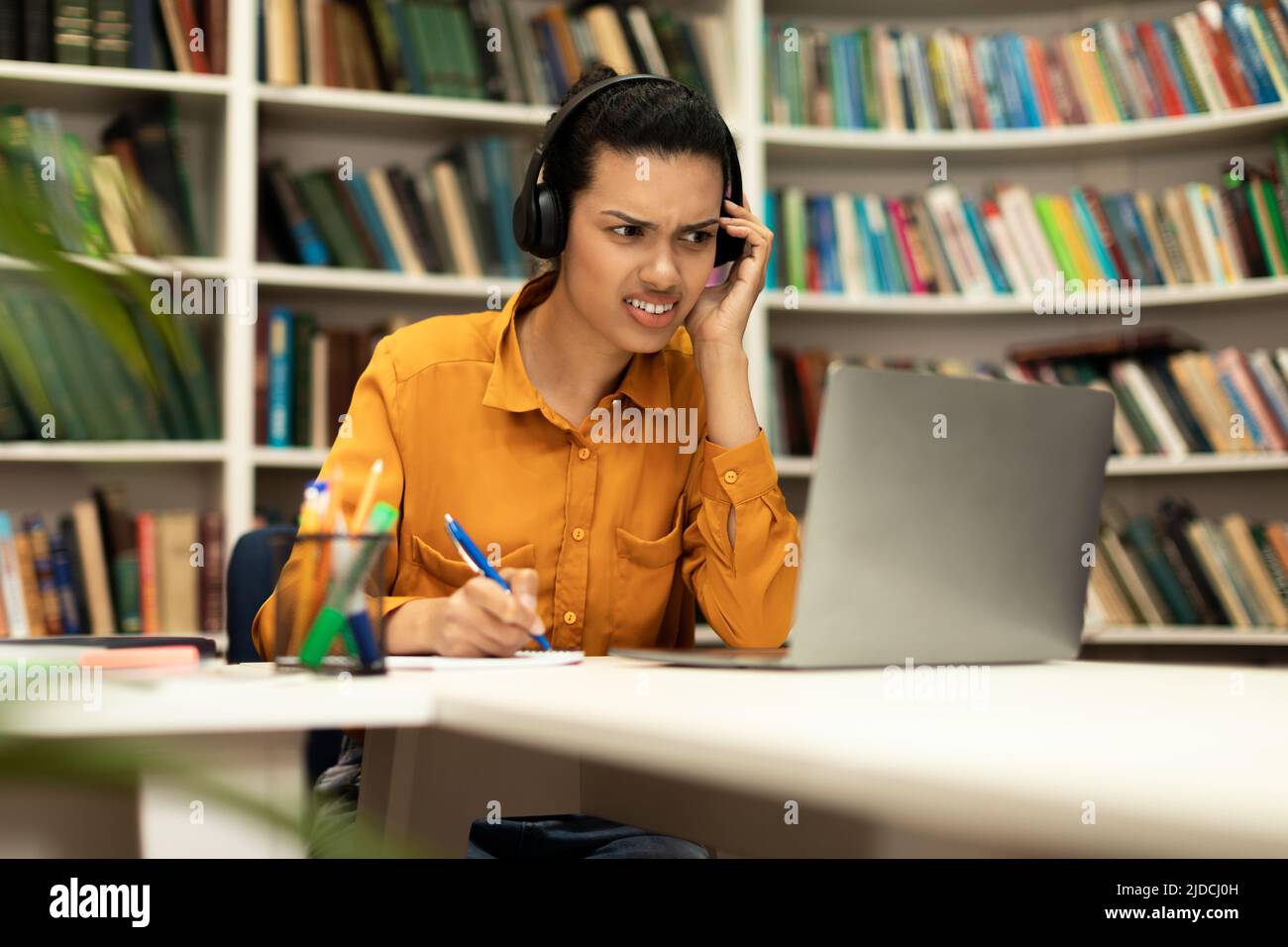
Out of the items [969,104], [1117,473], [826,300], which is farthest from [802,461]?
[969,104]

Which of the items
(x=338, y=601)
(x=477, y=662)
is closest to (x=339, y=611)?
(x=338, y=601)

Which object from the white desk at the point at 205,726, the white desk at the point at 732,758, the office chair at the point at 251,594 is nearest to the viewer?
the white desk at the point at 732,758

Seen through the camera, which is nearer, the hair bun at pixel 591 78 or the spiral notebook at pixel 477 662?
the spiral notebook at pixel 477 662

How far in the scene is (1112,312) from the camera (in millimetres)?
2871

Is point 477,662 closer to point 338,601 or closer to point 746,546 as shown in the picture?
point 338,601

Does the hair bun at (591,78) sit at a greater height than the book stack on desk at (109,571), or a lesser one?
greater

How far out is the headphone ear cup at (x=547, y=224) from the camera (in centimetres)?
141

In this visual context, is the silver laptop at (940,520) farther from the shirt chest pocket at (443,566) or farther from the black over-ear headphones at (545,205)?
the black over-ear headphones at (545,205)

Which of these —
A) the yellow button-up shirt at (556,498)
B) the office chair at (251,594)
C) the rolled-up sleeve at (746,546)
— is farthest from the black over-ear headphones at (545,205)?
the office chair at (251,594)

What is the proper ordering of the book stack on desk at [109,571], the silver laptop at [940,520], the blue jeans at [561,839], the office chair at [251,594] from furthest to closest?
A: the book stack on desk at [109,571] → the office chair at [251,594] → the blue jeans at [561,839] → the silver laptop at [940,520]

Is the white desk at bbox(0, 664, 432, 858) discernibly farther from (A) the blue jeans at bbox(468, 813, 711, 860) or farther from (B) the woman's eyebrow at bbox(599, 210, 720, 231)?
(B) the woman's eyebrow at bbox(599, 210, 720, 231)

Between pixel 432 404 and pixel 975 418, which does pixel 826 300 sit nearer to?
pixel 432 404

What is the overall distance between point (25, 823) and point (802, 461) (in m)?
2.19

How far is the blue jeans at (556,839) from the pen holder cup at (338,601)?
1.03 feet
